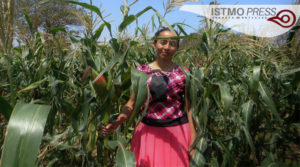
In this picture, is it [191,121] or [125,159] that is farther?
[191,121]

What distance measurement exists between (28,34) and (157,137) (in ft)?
3.73

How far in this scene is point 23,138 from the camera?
62 cm

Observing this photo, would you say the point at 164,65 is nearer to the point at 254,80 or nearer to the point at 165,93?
the point at 165,93

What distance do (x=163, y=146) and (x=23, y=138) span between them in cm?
88

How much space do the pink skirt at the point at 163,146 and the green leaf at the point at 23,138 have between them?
80 centimetres

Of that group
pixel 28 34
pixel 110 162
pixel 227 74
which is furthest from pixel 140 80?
pixel 110 162

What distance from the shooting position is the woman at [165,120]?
50.6 inches

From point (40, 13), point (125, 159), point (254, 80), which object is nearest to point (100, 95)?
Result: point (125, 159)

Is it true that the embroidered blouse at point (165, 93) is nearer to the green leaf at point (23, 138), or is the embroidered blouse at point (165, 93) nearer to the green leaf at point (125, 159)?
the green leaf at point (125, 159)

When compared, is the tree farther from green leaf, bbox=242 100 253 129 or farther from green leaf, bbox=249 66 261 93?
green leaf, bbox=242 100 253 129

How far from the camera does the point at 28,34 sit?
1.38 meters

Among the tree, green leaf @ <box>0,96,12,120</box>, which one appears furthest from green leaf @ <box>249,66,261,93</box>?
green leaf @ <box>0,96,12,120</box>

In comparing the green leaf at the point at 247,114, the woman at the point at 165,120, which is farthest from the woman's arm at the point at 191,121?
the green leaf at the point at 247,114

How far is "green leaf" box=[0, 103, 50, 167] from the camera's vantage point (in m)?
0.60
